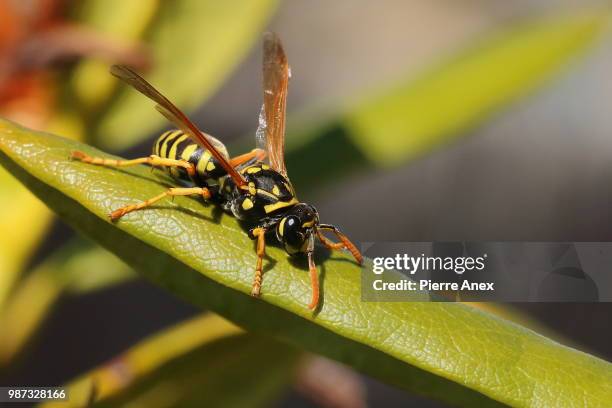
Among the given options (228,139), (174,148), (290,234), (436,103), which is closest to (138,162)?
(174,148)

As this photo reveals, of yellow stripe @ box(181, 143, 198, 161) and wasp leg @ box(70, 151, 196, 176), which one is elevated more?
yellow stripe @ box(181, 143, 198, 161)

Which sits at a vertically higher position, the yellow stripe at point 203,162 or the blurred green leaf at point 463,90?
the blurred green leaf at point 463,90

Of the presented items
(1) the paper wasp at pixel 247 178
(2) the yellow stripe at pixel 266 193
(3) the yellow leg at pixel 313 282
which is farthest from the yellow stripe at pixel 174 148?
(3) the yellow leg at pixel 313 282

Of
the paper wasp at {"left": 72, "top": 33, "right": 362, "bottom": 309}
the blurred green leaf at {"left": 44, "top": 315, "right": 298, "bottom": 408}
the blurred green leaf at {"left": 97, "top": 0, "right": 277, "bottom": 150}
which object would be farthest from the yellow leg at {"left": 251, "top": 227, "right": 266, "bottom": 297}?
the blurred green leaf at {"left": 97, "top": 0, "right": 277, "bottom": 150}

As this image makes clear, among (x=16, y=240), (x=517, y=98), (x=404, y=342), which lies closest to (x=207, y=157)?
(x=16, y=240)

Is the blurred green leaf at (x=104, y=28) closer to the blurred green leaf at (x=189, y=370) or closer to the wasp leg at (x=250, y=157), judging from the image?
the wasp leg at (x=250, y=157)

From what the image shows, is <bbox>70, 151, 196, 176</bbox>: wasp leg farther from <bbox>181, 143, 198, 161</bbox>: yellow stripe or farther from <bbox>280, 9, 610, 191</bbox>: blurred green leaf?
<bbox>280, 9, 610, 191</bbox>: blurred green leaf
